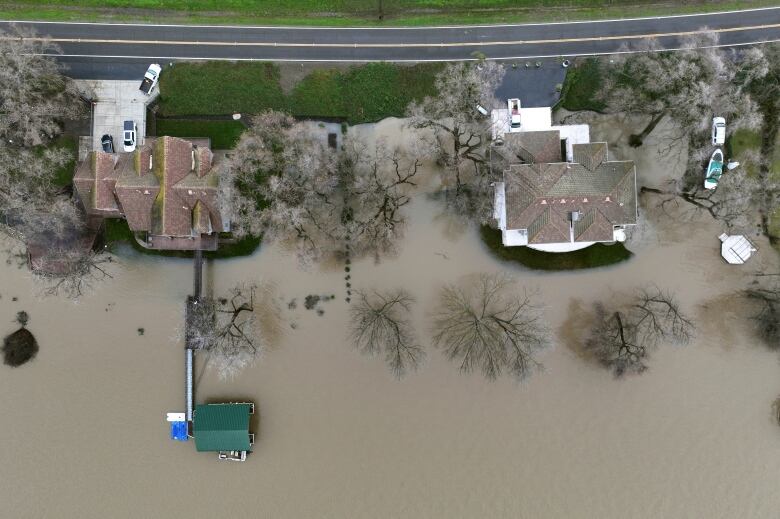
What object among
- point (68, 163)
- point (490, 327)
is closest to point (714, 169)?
point (490, 327)

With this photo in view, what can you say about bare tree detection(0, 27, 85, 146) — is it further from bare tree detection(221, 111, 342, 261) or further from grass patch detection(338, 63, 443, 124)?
grass patch detection(338, 63, 443, 124)

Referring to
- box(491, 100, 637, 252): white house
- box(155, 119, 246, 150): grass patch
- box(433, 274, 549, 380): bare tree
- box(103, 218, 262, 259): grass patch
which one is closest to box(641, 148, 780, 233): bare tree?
box(491, 100, 637, 252): white house

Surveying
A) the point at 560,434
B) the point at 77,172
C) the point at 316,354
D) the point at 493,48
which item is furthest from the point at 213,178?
the point at 560,434

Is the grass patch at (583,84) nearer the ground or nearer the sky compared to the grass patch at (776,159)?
nearer the sky

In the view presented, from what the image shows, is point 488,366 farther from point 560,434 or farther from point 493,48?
point 493,48

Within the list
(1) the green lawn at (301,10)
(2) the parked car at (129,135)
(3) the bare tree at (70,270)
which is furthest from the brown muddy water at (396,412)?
(1) the green lawn at (301,10)

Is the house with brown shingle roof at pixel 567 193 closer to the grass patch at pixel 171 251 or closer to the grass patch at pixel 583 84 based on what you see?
the grass patch at pixel 583 84
